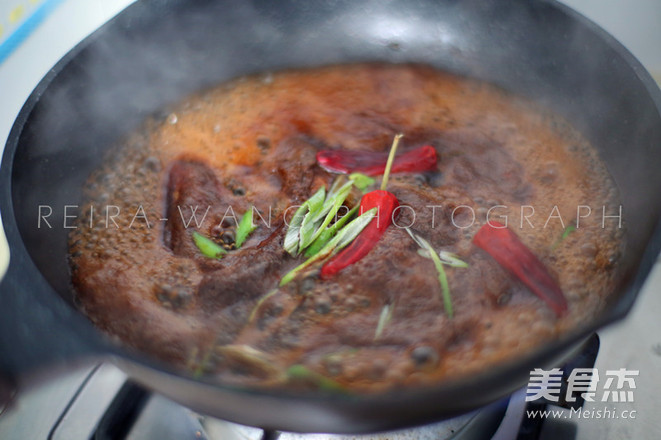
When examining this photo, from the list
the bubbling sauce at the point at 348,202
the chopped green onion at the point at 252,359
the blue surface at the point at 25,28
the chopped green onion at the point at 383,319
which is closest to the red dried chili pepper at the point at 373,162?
the bubbling sauce at the point at 348,202

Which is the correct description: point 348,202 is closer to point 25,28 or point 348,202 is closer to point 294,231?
point 294,231

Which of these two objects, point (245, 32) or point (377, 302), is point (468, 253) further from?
point (245, 32)

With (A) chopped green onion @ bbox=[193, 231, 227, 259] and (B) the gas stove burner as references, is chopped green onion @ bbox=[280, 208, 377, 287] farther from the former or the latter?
(B) the gas stove burner

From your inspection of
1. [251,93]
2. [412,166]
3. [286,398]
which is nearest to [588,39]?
[412,166]

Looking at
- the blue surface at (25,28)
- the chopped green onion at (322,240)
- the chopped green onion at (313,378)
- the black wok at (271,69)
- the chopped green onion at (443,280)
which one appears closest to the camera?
the black wok at (271,69)

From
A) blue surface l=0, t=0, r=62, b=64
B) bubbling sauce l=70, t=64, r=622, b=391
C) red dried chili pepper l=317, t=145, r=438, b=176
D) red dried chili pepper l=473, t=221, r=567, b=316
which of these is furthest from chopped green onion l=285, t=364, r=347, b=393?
blue surface l=0, t=0, r=62, b=64

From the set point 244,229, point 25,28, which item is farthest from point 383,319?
point 25,28

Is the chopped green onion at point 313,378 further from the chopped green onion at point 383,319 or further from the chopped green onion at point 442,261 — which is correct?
the chopped green onion at point 442,261
